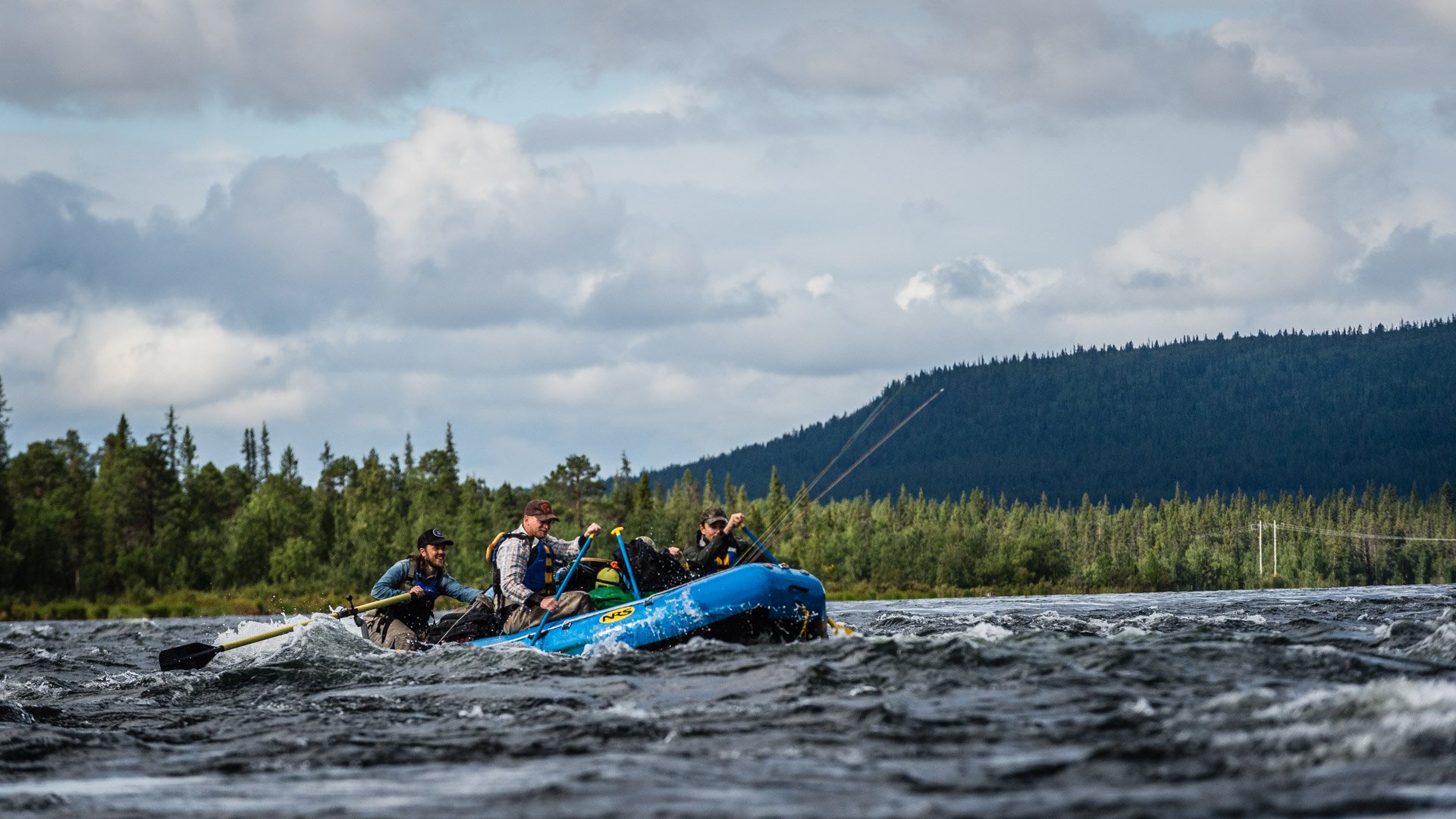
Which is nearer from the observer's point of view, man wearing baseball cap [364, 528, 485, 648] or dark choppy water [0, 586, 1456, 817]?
dark choppy water [0, 586, 1456, 817]

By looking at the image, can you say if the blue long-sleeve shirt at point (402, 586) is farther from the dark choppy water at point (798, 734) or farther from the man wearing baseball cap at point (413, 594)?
the dark choppy water at point (798, 734)

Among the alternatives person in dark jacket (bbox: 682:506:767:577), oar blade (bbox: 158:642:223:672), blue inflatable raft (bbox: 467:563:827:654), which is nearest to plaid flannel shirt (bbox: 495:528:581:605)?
blue inflatable raft (bbox: 467:563:827:654)

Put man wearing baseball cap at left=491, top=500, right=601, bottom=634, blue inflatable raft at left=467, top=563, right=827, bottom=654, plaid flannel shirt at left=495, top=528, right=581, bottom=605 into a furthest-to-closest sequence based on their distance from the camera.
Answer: plaid flannel shirt at left=495, top=528, right=581, bottom=605 → man wearing baseball cap at left=491, top=500, right=601, bottom=634 → blue inflatable raft at left=467, top=563, right=827, bottom=654

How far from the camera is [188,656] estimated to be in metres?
20.6

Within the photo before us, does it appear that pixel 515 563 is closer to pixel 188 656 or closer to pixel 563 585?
pixel 563 585

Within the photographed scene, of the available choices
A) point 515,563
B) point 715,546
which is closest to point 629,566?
point 715,546

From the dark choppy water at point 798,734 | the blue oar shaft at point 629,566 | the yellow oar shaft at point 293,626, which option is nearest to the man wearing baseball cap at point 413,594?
the yellow oar shaft at point 293,626

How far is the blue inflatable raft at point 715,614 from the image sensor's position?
17.0m

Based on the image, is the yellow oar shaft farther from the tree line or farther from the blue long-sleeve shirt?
the tree line

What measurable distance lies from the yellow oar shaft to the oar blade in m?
0.22

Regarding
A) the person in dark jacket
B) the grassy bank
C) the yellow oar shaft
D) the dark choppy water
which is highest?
the person in dark jacket

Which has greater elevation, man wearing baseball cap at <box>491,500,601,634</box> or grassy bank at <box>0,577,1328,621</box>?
man wearing baseball cap at <box>491,500,601,634</box>

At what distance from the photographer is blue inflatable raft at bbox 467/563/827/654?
1705 centimetres

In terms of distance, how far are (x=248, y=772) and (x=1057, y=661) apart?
781cm
